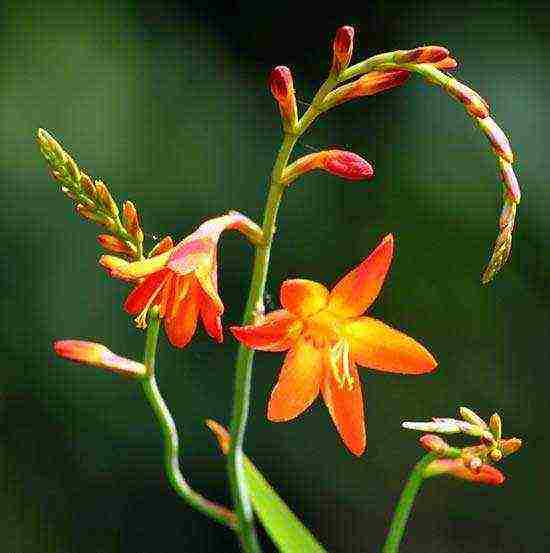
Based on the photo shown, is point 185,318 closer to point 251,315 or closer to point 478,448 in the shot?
point 251,315

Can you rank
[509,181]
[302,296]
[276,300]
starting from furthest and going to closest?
[276,300], [302,296], [509,181]

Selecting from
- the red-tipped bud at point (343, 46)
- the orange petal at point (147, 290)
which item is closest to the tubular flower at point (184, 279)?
the orange petal at point (147, 290)

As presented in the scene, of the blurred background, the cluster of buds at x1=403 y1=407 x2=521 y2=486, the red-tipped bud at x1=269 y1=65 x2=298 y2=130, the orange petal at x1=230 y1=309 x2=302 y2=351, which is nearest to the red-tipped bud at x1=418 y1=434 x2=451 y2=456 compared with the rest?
the cluster of buds at x1=403 y1=407 x2=521 y2=486

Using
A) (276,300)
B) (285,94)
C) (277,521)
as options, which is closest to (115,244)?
(285,94)

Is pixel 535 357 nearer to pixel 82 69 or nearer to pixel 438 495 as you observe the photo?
pixel 438 495

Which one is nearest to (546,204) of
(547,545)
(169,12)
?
(547,545)

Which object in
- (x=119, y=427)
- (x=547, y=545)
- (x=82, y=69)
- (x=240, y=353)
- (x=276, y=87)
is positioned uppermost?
(x=82, y=69)

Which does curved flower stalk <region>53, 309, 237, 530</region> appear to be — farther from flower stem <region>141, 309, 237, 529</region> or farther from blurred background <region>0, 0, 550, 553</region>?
blurred background <region>0, 0, 550, 553</region>
